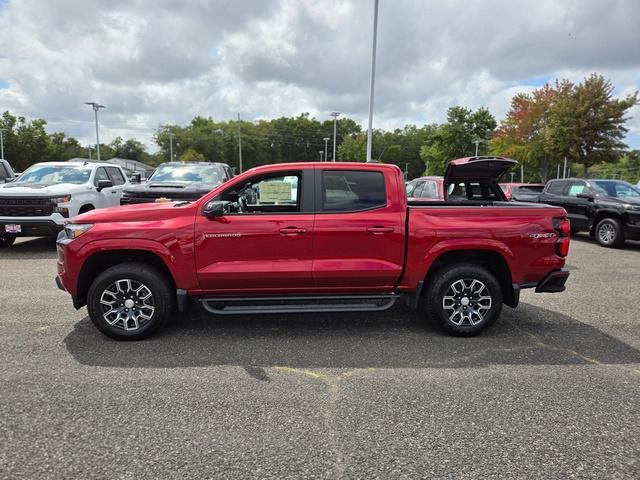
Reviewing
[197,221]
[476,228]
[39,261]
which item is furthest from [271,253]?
[39,261]

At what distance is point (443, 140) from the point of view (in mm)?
60906

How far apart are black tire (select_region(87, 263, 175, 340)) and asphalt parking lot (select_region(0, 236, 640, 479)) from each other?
16 centimetres

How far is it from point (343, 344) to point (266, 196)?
211 cm

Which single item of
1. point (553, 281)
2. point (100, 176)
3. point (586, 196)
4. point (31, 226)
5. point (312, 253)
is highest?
point (100, 176)

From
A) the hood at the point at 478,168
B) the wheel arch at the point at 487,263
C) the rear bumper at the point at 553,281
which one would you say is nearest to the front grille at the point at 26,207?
the hood at the point at 478,168

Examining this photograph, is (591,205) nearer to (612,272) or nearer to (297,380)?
(612,272)

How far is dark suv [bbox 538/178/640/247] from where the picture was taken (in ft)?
36.0

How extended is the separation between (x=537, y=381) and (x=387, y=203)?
2108mm

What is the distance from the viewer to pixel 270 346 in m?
4.49

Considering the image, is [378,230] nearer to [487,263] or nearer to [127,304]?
[487,263]

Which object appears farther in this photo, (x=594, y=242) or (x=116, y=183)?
(x=594, y=242)

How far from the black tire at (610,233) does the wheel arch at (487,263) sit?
7.96 meters

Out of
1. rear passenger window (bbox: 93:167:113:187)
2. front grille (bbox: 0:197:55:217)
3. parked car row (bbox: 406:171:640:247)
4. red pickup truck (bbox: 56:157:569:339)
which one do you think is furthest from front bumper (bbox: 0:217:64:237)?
parked car row (bbox: 406:171:640:247)

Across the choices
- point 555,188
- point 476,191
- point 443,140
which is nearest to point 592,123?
point 555,188
